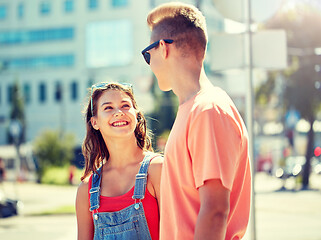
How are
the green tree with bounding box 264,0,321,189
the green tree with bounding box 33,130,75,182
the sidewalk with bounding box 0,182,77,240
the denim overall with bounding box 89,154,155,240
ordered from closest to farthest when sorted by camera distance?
the denim overall with bounding box 89,154,155,240 < the sidewalk with bounding box 0,182,77,240 < the green tree with bounding box 264,0,321,189 < the green tree with bounding box 33,130,75,182

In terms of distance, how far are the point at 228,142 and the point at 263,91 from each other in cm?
3045

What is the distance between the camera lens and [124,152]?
3.40 meters

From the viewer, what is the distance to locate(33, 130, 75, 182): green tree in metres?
39.1

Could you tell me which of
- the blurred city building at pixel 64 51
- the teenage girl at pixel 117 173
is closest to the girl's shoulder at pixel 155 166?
the teenage girl at pixel 117 173

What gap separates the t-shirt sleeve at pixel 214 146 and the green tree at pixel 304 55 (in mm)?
26551

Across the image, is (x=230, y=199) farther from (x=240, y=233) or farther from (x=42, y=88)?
(x=42, y=88)

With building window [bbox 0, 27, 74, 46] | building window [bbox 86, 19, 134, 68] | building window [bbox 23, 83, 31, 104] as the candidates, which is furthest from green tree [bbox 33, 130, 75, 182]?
building window [bbox 23, 83, 31, 104]

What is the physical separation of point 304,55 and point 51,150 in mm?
19033

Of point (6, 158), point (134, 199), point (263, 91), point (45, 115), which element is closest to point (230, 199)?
point (134, 199)

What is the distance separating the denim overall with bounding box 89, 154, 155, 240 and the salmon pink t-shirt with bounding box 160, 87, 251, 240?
767 millimetres

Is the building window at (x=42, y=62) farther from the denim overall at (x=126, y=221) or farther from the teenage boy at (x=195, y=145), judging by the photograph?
the teenage boy at (x=195, y=145)

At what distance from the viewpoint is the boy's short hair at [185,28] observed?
2297 mm

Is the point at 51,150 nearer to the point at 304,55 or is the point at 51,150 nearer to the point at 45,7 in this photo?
the point at 304,55

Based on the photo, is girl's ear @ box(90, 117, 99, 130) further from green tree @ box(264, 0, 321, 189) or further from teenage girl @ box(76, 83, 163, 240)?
green tree @ box(264, 0, 321, 189)
